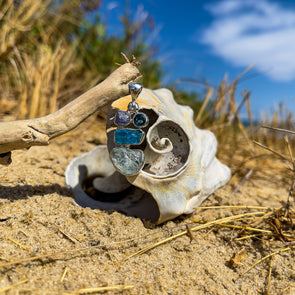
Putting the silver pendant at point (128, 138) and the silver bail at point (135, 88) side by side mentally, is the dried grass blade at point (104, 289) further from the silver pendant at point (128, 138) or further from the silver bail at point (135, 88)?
the silver bail at point (135, 88)

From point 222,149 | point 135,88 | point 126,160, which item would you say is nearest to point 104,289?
point 126,160

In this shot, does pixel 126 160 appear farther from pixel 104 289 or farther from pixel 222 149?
pixel 222 149

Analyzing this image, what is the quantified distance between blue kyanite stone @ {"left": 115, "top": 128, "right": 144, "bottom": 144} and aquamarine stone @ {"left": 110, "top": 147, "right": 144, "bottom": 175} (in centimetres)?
4

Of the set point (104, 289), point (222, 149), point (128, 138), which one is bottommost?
point (104, 289)

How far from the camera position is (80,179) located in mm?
1619

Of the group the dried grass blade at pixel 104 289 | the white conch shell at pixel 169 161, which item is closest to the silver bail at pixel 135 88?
the white conch shell at pixel 169 161

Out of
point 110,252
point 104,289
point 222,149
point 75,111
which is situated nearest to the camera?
point 104,289

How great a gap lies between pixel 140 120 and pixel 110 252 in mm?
574

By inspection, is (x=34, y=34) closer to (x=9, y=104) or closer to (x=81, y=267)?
(x=9, y=104)

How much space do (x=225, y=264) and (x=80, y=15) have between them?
13.6 ft

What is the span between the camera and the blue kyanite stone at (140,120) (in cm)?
123

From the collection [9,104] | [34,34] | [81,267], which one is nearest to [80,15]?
[34,34]

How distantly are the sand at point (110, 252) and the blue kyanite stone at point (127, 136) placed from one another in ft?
1.25

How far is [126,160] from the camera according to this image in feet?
3.97
